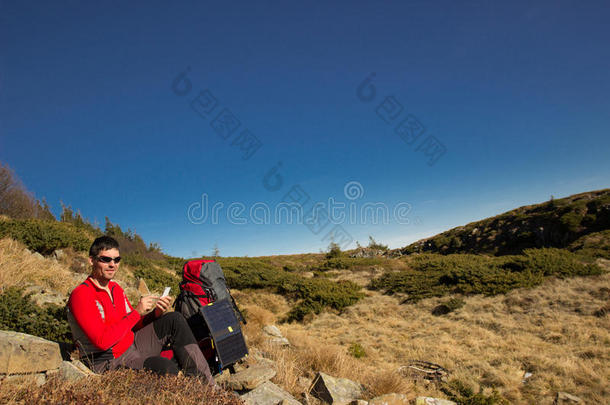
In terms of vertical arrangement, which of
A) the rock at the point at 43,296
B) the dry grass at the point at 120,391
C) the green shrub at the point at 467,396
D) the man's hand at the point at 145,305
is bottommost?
the green shrub at the point at 467,396

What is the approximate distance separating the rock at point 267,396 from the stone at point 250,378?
0.09 m

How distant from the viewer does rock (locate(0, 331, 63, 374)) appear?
7.87 ft

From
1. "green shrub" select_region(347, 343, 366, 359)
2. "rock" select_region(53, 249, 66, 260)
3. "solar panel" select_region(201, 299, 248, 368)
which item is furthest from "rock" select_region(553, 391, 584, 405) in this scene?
"rock" select_region(53, 249, 66, 260)

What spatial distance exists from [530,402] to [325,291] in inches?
339

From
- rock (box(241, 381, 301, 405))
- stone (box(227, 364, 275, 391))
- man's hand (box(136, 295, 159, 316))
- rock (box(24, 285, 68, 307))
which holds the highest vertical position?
rock (box(24, 285, 68, 307))

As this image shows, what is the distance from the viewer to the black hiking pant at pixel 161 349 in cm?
268

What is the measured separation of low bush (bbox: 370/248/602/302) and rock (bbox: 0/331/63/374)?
11.9 metres

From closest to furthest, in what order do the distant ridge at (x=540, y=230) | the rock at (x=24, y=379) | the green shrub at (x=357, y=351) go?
the rock at (x=24, y=379)
the green shrub at (x=357, y=351)
the distant ridge at (x=540, y=230)

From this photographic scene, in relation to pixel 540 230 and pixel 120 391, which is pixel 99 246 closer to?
pixel 120 391

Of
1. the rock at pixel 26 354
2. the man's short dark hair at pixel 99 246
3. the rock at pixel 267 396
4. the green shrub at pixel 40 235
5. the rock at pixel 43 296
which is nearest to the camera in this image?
the rock at pixel 26 354

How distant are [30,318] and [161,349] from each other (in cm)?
226

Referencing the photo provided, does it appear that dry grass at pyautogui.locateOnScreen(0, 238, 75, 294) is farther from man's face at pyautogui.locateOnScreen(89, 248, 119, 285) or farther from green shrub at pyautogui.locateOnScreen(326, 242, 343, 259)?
green shrub at pyautogui.locateOnScreen(326, 242, 343, 259)

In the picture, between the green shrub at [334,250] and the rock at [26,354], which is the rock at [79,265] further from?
the green shrub at [334,250]

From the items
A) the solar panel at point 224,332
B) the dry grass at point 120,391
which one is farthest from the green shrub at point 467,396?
the dry grass at point 120,391
